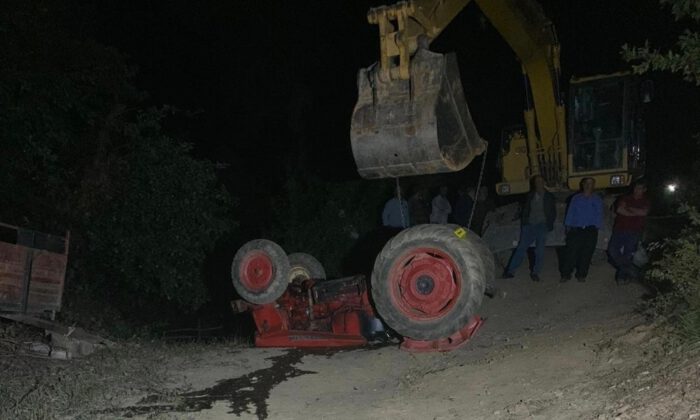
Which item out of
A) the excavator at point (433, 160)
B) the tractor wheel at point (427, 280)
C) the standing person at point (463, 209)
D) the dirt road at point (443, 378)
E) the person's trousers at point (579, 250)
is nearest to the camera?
the dirt road at point (443, 378)

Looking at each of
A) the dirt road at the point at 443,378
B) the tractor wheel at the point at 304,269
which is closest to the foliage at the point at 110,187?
the tractor wheel at the point at 304,269

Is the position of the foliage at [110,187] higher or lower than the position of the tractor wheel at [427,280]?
higher

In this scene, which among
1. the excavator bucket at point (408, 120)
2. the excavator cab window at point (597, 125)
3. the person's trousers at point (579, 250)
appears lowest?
the person's trousers at point (579, 250)

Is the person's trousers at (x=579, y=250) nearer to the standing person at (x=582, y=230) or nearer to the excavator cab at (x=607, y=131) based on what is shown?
the standing person at (x=582, y=230)

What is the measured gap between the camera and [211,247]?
39.9 ft

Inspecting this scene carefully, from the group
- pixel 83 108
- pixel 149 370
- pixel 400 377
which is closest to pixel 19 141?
pixel 83 108

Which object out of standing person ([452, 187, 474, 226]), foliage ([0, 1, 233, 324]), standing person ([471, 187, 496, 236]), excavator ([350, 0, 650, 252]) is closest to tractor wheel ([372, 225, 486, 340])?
excavator ([350, 0, 650, 252])

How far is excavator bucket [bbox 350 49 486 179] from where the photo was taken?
488 centimetres

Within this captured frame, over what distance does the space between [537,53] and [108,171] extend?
25.6 ft

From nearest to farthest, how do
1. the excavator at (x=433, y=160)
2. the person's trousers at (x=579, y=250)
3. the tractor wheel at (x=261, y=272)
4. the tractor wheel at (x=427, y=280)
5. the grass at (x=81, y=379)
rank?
the grass at (x=81, y=379), the excavator at (x=433, y=160), the tractor wheel at (x=427, y=280), the tractor wheel at (x=261, y=272), the person's trousers at (x=579, y=250)

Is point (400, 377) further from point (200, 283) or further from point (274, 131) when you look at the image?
point (274, 131)

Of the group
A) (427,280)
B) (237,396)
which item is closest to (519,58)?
(427,280)

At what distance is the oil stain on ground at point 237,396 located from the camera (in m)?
Answer: 4.80

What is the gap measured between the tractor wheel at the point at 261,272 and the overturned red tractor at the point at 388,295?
12 millimetres
